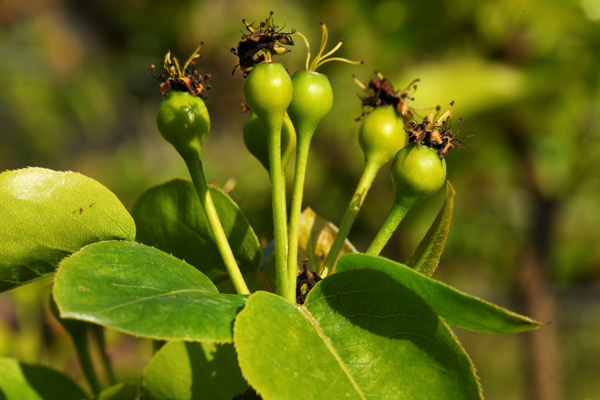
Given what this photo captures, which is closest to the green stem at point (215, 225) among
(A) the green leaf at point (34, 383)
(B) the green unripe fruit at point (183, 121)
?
(B) the green unripe fruit at point (183, 121)

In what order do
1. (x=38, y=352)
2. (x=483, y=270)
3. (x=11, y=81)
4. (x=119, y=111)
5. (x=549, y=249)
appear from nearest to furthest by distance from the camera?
(x=38, y=352) → (x=549, y=249) → (x=483, y=270) → (x=11, y=81) → (x=119, y=111)

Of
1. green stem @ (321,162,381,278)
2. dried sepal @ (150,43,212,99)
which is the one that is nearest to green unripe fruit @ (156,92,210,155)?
dried sepal @ (150,43,212,99)

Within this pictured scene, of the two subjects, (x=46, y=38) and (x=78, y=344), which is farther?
(x=46, y=38)

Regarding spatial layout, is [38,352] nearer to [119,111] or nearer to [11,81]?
[11,81]

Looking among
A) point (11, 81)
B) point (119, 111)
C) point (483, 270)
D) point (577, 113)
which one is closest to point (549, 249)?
point (577, 113)

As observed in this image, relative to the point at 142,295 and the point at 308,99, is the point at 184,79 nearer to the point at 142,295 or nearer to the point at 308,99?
the point at 308,99
